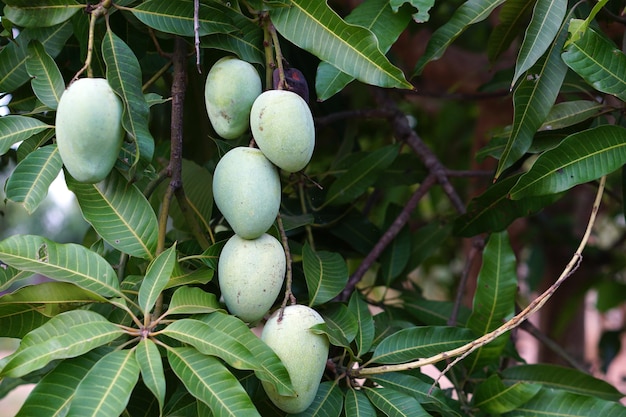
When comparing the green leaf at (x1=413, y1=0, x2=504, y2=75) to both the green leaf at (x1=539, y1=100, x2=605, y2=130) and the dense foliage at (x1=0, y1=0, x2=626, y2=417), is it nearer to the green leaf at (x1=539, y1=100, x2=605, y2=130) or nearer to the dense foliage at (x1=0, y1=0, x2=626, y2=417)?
the dense foliage at (x1=0, y1=0, x2=626, y2=417)

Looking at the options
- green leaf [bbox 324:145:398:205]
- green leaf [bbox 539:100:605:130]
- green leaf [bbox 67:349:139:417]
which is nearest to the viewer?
green leaf [bbox 67:349:139:417]

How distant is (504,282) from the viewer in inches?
37.7

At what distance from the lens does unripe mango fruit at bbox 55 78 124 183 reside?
2.15 feet

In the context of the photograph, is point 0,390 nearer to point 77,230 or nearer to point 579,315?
point 579,315

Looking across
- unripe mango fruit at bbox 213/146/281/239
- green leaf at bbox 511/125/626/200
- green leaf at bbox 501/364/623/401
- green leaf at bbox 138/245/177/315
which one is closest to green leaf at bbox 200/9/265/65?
unripe mango fruit at bbox 213/146/281/239

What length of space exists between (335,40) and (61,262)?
37cm

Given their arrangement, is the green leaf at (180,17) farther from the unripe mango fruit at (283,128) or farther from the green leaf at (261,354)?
the green leaf at (261,354)

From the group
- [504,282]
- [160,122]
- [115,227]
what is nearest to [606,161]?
[504,282]

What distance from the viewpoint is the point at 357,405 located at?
0.78 metres

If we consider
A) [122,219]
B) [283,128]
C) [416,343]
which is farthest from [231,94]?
[416,343]

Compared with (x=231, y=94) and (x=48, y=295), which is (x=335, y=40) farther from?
(x=48, y=295)

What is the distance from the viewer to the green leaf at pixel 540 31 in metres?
0.80

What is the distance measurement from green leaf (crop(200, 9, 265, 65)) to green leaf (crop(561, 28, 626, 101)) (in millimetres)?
356

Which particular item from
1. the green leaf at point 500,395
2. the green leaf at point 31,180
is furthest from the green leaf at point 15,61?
the green leaf at point 500,395
